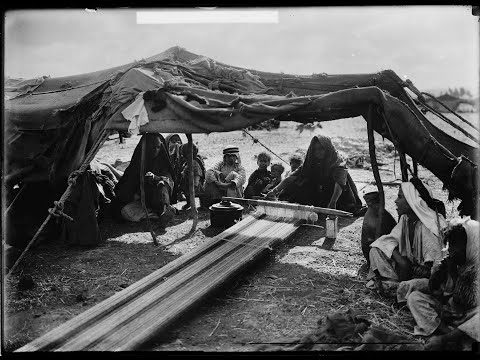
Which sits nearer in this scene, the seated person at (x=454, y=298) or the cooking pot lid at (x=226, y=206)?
the seated person at (x=454, y=298)

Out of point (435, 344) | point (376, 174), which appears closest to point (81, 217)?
point (376, 174)

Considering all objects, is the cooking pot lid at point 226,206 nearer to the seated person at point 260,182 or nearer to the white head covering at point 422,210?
the seated person at point 260,182

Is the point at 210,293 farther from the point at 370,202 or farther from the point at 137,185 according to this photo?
the point at 137,185

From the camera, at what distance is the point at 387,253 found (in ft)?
15.7

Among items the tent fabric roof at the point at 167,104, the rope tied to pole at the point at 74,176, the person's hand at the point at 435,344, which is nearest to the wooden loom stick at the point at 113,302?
the tent fabric roof at the point at 167,104

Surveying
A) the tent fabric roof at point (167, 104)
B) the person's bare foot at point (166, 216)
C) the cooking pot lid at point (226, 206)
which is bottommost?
the person's bare foot at point (166, 216)

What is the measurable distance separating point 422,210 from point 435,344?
1389 mm

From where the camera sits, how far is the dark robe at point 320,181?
297 inches

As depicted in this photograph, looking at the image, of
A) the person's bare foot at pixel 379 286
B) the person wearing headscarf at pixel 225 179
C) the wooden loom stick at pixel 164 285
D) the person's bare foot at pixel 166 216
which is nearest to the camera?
the wooden loom stick at pixel 164 285

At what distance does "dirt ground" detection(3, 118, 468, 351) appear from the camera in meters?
4.19

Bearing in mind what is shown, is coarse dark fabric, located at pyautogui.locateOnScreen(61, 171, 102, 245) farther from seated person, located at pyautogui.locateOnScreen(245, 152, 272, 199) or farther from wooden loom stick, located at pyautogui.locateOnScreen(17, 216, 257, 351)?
seated person, located at pyautogui.locateOnScreen(245, 152, 272, 199)

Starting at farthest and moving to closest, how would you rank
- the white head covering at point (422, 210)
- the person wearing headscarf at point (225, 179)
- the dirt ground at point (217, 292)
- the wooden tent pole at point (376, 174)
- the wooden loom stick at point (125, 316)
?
the person wearing headscarf at point (225, 179) < the wooden tent pole at point (376, 174) < the white head covering at point (422, 210) < the dirt ground at point (217, 292) < the wooden loom stick at point (125, 316)

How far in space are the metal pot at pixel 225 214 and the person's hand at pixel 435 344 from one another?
4054mm

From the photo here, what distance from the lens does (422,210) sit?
4520mm
